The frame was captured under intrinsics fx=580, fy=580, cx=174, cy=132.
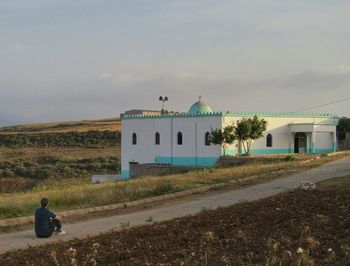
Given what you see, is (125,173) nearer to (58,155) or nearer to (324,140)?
(324,140)

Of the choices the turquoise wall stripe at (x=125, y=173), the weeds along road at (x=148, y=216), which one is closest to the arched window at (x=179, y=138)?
the turquoise wall stripe at (x=125, y=173)

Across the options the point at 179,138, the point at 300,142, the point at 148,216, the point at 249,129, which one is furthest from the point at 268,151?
the point at 148,216

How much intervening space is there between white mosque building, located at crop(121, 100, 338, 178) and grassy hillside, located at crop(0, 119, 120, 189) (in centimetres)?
668

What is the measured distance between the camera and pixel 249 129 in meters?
46.0

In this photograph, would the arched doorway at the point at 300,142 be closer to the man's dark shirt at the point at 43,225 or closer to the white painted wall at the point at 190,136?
the white painted wall at the point at 190,136

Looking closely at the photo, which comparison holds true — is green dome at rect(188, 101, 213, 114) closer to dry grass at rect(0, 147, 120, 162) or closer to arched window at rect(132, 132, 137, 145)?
arched window at rect(132, 132, 137, 145)

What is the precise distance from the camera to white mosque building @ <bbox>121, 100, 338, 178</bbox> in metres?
49.1

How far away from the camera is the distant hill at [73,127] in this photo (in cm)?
11969

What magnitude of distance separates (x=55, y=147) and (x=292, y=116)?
5854 cm

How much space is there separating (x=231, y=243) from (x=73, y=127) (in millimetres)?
125615

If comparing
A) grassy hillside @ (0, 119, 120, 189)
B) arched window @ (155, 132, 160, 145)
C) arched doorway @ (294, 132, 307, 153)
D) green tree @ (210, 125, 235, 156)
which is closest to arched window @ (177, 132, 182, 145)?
arched window @ (155, 132, 160, 145)

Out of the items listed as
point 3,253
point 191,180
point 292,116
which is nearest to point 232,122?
point 292,116

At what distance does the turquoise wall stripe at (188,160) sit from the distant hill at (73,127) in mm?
61165

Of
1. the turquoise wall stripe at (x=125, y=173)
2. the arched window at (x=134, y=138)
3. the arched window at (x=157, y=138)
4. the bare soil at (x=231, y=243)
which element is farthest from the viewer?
the arched window at (x=134, y=138)
